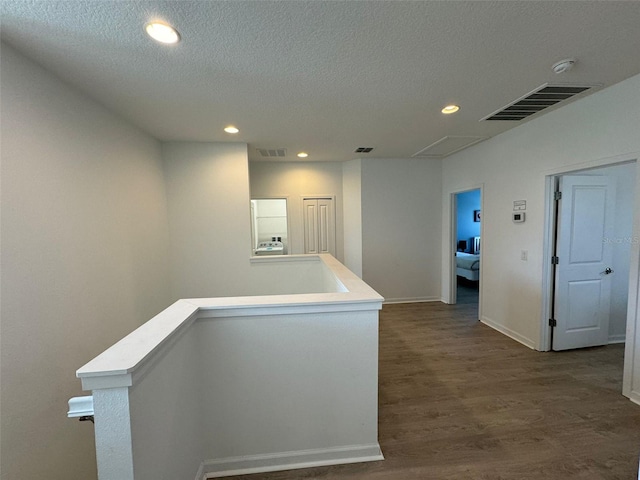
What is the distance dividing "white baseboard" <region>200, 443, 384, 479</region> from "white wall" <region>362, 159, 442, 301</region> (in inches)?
129

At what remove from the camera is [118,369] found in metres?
0.94

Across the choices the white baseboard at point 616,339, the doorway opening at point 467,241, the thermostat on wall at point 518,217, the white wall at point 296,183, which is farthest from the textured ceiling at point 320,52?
the doorway opening at point 467,241

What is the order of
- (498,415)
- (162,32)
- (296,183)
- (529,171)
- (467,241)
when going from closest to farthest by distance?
(162,32)
(498,415)
(529,171)
(296,183)
(467,241)

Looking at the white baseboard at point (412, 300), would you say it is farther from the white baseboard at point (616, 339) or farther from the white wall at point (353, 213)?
the white baseboard at point (616, 339)

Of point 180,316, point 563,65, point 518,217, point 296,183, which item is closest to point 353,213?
point 296,183

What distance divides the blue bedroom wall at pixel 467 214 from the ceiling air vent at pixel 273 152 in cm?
508

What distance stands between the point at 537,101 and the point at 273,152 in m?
3.36

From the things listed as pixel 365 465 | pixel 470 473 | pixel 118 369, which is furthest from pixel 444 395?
pixel 118 369

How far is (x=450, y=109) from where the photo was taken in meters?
2.68

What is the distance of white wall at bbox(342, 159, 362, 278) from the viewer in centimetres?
488

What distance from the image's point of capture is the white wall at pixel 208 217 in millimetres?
3668

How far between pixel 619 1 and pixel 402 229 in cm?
372

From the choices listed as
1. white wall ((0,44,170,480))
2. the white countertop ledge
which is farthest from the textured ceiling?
the white countertop ledge

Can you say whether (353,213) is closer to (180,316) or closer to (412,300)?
(412,300)
